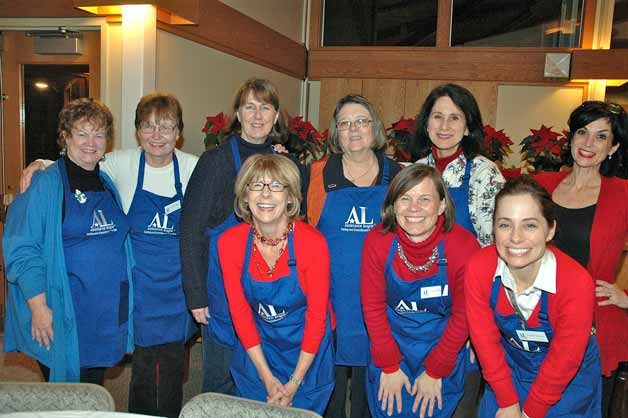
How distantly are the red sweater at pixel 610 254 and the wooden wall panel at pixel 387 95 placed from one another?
Result: 13.6ft

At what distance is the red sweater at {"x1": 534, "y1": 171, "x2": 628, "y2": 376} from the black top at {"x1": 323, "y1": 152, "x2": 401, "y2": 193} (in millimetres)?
789

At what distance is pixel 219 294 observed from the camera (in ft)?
6.91

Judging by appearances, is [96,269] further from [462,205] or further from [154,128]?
[462,205]

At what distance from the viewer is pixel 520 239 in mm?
1676

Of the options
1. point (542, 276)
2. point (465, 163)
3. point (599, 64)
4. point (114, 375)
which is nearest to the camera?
point (542, 276)

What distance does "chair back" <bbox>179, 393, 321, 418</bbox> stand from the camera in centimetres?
138

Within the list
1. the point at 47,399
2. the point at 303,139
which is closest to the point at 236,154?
the point at 47,399

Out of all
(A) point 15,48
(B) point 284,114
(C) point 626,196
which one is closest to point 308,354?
(B) point 284,114

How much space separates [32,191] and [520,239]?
176cm

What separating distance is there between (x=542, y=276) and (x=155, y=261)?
1.55m

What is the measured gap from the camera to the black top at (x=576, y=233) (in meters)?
1.99

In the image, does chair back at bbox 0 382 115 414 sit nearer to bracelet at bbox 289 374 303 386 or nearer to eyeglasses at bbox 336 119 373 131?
bracelet at bbox 289 374 303 386

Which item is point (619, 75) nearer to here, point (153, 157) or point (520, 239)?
point (520, 239)

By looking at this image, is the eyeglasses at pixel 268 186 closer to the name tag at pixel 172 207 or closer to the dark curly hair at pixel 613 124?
the name tag at pixel 172 207
